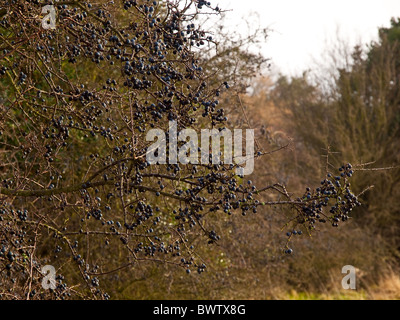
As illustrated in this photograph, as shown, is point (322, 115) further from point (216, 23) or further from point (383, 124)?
point (216, 23)

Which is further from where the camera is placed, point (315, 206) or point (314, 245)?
point (314, 245)

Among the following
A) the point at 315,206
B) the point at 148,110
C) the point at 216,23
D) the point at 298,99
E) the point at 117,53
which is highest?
the point at 298,99

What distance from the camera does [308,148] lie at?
628 inches

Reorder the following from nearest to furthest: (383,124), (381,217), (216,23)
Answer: (216,23)
(381,217)
(383,124)

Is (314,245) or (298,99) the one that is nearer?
(314,245)

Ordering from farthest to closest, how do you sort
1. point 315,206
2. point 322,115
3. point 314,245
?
1. point 322,115
2. point 314,245
3. point 315,206

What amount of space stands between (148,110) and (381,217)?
12.0 meters

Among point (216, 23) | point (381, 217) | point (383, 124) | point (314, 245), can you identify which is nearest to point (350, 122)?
point (383, 124)

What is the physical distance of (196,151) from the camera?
11.1 feet

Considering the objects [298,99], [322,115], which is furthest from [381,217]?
[298,99]

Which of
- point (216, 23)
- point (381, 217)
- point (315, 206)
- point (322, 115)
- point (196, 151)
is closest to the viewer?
point (315, 206)

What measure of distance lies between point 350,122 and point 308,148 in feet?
5.09

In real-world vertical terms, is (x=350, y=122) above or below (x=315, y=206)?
above

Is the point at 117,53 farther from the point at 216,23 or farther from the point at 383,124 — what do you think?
the point at 383,124
